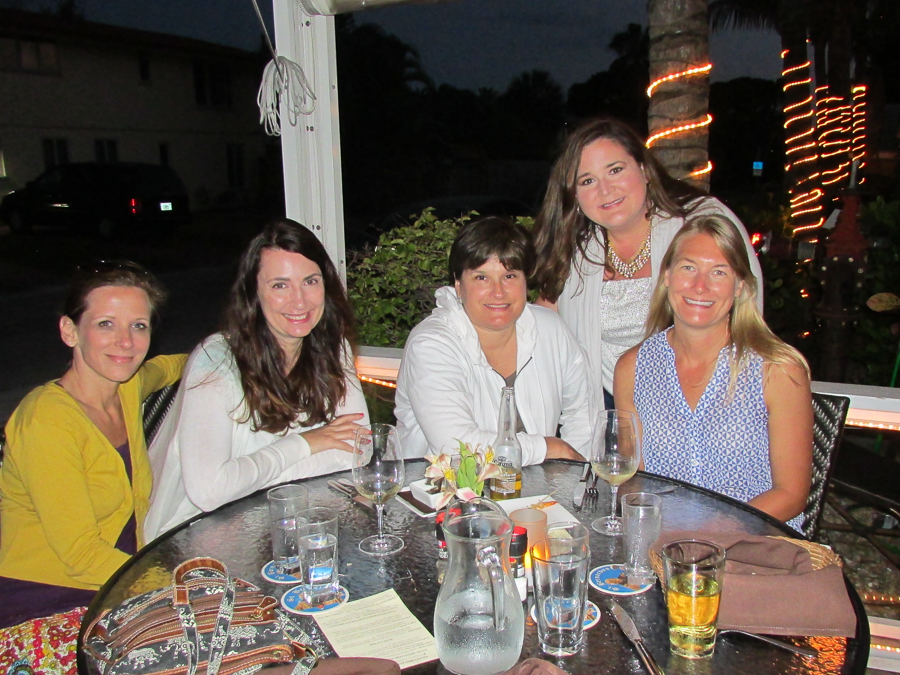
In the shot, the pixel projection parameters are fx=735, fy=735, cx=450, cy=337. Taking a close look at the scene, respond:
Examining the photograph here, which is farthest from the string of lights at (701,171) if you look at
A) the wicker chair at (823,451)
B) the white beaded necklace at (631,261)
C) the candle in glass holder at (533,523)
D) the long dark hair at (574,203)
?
the candle in glass holder at (533,523)

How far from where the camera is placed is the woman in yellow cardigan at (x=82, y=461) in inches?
77.0

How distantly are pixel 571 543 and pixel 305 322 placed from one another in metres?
1.38

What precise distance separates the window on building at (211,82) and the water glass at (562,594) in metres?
25.8

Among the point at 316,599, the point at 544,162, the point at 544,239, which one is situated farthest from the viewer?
→ the point at 544,162

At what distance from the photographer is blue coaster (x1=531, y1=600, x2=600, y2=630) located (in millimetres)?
1355

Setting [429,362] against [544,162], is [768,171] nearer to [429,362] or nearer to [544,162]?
[544,162]

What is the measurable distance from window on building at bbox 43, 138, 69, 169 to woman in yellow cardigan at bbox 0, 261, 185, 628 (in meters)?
19.4

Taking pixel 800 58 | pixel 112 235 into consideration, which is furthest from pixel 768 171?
pixel 112 235

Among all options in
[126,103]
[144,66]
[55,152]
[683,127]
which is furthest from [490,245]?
[144,66]

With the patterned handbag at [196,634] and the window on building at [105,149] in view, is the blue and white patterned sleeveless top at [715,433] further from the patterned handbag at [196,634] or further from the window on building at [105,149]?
the window on building at [105,149]

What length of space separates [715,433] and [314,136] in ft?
7.98

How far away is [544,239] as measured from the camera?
3.10 meters

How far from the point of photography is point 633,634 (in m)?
1.29

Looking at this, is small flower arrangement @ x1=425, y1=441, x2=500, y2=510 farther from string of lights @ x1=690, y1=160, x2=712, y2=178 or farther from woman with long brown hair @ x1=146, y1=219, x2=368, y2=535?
string of lights @ x1=690, y1=160, x2=712, y2=178
